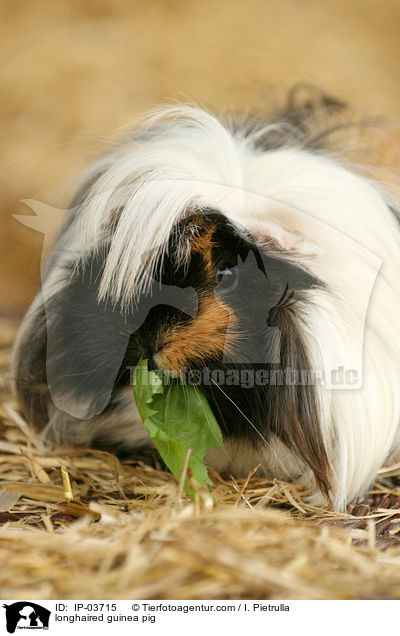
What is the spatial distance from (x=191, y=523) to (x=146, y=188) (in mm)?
468

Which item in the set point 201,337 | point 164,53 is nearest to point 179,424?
point 201,337

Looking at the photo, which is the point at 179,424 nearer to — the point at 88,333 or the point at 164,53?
the point at 88,333

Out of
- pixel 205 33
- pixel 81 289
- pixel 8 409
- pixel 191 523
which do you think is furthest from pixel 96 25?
pixel 191 523

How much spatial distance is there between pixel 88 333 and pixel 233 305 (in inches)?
8.0

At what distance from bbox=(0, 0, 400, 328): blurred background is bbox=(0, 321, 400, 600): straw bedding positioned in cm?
135

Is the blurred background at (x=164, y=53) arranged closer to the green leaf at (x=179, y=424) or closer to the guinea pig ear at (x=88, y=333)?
the guinea pig ear at (x=88, y=333)

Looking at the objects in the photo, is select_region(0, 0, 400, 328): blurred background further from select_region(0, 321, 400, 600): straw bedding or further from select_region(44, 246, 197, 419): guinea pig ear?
select_region(0, 321, 400, 600): straw bedding

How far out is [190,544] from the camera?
0.72 m

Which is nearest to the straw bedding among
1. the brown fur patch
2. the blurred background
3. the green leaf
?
the green leaf

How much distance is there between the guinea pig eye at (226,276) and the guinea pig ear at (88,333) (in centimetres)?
4

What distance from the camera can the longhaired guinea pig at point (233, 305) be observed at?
844 millimetres

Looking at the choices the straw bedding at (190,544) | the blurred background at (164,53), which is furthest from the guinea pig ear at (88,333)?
the blurred background at (164,53)

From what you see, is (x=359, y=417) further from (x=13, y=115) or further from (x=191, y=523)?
(x=13, y=115)

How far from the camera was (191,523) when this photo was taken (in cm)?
78
